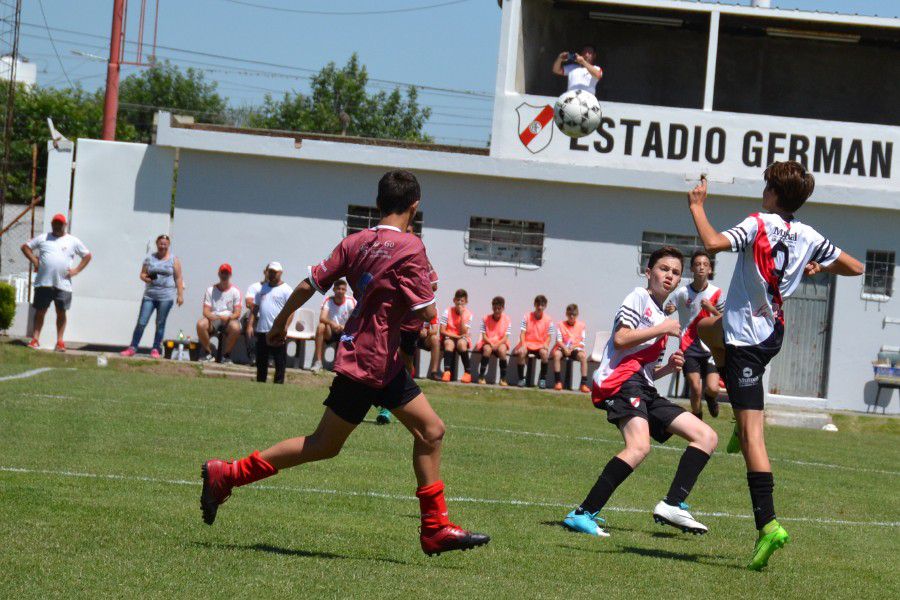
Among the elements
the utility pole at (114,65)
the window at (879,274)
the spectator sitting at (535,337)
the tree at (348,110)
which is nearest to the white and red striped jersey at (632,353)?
the spectator sitting at (535,337)

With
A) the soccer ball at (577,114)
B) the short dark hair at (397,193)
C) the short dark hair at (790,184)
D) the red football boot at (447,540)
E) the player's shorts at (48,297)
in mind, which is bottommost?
the red football boot at (447,540)

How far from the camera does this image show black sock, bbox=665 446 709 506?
7359mm

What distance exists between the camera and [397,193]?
20.2 feet

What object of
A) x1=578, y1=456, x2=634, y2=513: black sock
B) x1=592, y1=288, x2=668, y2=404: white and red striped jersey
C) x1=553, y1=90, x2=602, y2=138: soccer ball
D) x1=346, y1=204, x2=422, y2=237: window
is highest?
x1=553, y1=90, x2=602, y2=138: soccer ball

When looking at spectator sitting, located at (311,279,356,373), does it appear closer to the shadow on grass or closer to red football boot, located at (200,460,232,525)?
red football boot, located at (200,460,232,525)

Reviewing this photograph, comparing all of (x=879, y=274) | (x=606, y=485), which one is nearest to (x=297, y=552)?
(x=606, y=485)

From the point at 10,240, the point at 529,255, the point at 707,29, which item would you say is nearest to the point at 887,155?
the point at 707,29

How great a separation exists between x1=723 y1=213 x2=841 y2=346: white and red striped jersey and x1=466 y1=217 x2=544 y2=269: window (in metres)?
15.6

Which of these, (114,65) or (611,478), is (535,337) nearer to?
(611,478)

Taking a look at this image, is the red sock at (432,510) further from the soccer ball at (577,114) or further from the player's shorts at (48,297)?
the player's shorts at (48,297)

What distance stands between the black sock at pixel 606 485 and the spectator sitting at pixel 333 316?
13.0m

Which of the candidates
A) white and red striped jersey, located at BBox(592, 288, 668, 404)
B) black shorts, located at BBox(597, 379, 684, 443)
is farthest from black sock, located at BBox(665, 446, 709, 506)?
white and red striped jersey, located at BBox(592, 288, 668, 404)

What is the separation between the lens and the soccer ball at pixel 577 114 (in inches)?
750

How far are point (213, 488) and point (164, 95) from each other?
9159cm
